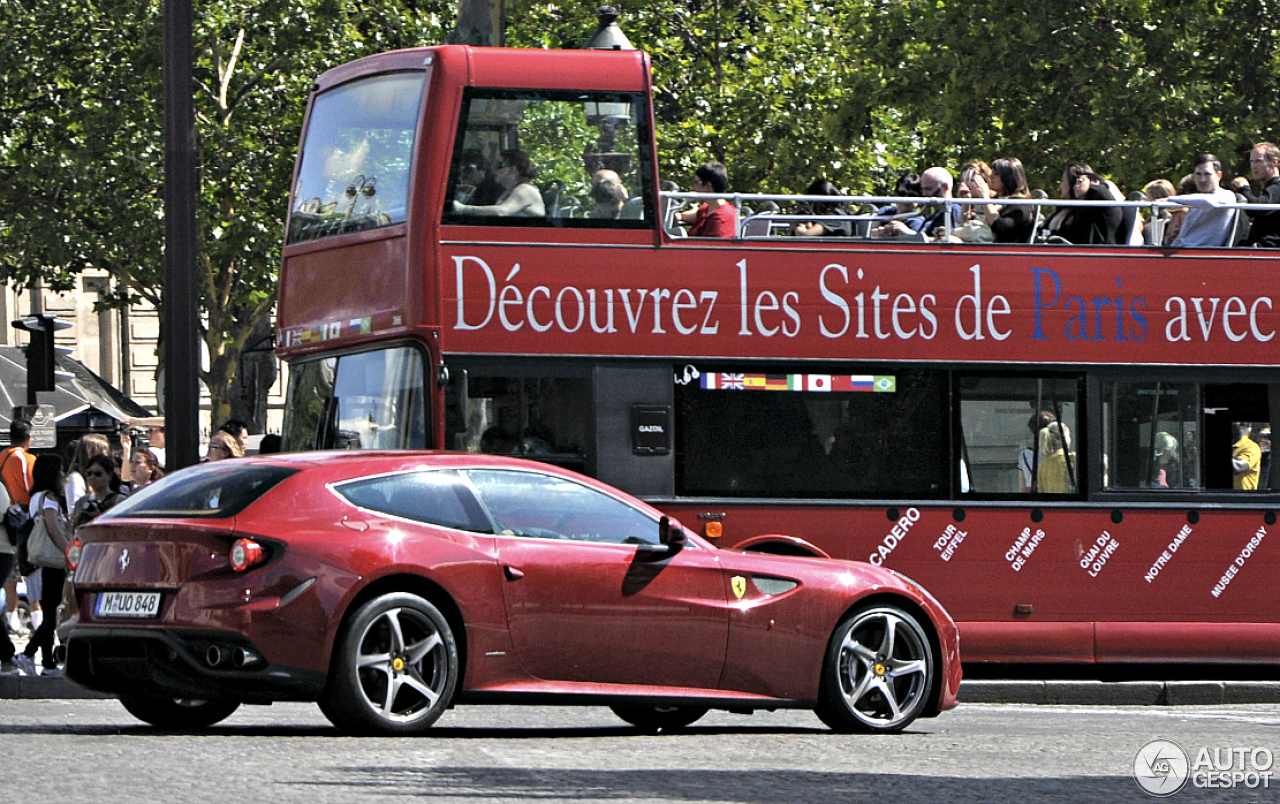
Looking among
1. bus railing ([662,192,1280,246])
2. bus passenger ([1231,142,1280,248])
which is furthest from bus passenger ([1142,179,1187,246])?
bus passenger ([1231,142,1280,248])

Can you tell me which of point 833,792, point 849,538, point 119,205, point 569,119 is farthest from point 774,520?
point 119,205

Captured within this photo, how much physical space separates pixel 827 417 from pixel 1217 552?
→ 268 centimetres

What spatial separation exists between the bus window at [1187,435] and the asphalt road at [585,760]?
2790 mm

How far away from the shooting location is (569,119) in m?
14.4

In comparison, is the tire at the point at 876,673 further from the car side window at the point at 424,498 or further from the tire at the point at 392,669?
the tire at the point at 392,669

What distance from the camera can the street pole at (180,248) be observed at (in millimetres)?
14359

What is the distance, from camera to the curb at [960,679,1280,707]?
14828 mm

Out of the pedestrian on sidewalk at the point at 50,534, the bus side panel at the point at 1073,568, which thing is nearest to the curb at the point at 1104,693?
the bus side panel at the point at 1073,568

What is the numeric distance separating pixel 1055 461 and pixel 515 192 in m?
3.75

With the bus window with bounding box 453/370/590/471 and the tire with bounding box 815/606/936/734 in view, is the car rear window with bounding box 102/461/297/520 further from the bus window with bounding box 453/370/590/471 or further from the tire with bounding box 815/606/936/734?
the bus window with bounding box 453/370/590/471

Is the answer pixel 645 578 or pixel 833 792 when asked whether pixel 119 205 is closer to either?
pixel 645 578

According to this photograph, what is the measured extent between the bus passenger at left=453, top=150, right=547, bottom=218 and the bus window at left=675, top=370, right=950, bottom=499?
4.62 ft

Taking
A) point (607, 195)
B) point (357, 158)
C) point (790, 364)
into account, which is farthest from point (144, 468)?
point (790, 364)

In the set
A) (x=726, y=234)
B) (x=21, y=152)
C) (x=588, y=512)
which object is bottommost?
(x=588, y=512)
